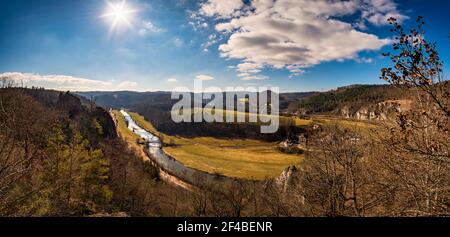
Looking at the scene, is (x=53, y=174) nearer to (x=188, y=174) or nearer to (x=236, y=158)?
(x=188, y=174)

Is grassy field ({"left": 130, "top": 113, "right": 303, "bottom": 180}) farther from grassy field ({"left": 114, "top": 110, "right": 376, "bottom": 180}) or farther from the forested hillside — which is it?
the forested hillside

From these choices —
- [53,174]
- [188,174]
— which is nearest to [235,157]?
[188,174]

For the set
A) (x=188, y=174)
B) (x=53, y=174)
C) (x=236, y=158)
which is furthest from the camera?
(x=236, y=158)

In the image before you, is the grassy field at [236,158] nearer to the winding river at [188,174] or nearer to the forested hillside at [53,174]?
the winding river at [188,174]

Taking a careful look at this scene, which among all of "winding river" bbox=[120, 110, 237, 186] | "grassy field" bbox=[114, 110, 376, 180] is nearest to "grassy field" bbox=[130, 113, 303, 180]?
"grassy field" bbox=[114, 110, 376, 180]

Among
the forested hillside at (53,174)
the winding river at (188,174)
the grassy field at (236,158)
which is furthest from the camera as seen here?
the grassy field at (236,158)

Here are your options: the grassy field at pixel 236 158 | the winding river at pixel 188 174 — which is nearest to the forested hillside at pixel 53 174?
the winding river at pixel 188 174

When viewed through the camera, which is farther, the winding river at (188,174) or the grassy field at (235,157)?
the grassy field at (235,157)
